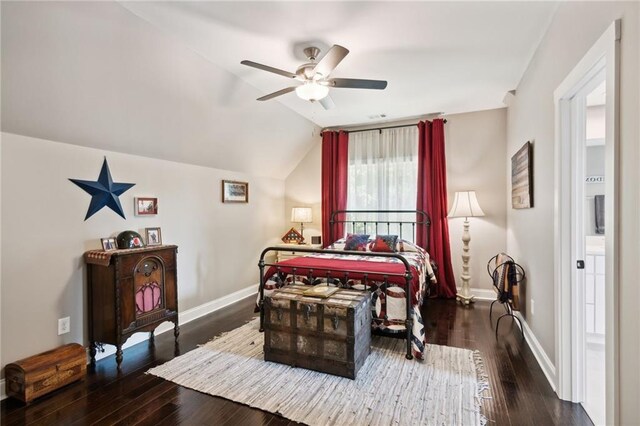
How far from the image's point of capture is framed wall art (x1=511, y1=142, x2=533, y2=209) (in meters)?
2.83

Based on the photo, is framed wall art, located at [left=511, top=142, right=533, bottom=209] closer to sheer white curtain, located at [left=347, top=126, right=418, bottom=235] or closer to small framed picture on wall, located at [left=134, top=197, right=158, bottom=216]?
sheer white curtain, located at [left=347, top=126, right=418, bottom=235]

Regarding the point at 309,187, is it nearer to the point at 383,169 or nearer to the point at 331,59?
the point at 383,169

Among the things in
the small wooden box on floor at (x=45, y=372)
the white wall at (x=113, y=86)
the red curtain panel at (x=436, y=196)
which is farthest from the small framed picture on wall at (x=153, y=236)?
the red curtain panel at (x=436, y=196)

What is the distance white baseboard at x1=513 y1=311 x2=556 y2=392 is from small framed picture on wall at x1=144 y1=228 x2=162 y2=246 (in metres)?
3.74

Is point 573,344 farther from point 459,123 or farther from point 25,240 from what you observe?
point 25,240

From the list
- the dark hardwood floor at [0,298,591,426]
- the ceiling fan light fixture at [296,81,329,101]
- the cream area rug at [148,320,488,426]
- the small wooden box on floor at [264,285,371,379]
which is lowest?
the dark hardwood floor at [0,298,591,426]

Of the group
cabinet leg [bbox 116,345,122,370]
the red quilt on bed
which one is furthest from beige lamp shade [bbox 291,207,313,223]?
cabinet leg [bbox 116,345,122,370]

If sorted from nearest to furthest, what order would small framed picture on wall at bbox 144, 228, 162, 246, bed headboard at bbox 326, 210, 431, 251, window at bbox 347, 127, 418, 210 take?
1. small framed picture on wall at bbox 144, 228, 162, 246
2. bed headboard at bbox 326, 210, 431, 251
3. window at bbox 347, 127, 418, 210

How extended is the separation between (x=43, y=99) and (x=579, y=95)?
12.3ft

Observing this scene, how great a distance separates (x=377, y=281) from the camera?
2895 millimetres

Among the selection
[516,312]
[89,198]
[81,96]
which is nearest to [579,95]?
[516,312]

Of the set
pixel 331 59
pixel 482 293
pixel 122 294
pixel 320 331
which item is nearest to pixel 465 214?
pixel 482 293

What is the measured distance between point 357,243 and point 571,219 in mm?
2646

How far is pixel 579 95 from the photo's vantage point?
1.98 m
